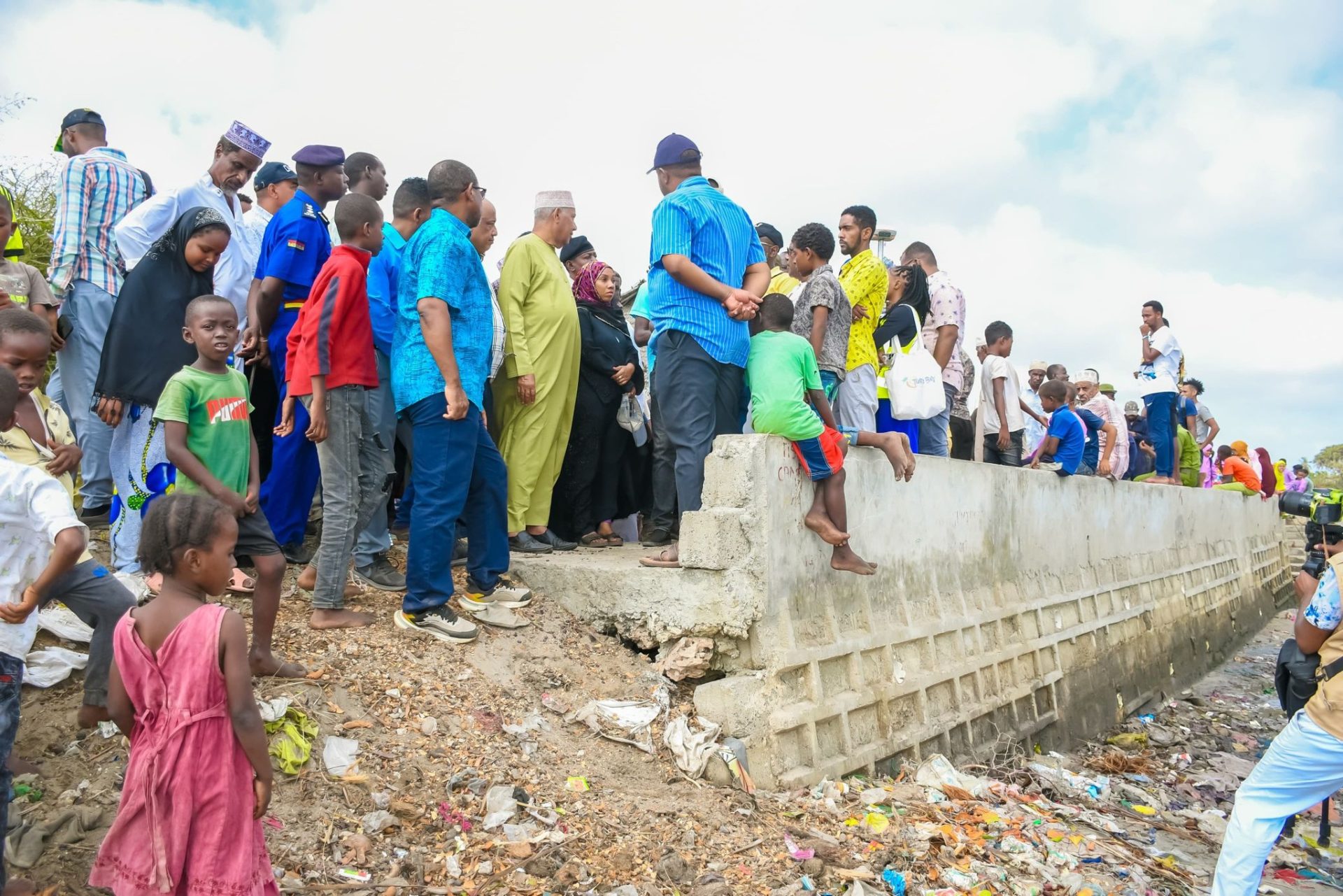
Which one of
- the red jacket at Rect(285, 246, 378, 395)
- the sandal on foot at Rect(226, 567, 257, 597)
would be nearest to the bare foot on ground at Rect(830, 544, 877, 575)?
the red jacket at Rect(285, 246, 378, 395)

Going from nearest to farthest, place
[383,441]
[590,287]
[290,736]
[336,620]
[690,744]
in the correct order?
[290,736] < [336,620] < [690,744] < [383,441] < [590,287]

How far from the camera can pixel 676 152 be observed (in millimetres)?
5574

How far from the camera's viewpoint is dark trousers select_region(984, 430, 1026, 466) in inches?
395

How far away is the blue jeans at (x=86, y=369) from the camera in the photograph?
17.3ft

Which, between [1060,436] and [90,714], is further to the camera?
[1060,436]

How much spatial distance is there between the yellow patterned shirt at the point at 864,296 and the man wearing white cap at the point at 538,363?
1.91m

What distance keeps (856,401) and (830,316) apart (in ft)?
2.28

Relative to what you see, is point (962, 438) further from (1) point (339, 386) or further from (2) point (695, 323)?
(1) point (339, 386)

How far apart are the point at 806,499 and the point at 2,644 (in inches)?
145

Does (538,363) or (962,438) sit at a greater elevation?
A: (538,363)

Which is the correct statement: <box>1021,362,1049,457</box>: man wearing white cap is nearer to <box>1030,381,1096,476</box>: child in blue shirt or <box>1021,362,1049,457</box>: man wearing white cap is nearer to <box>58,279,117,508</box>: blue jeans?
<box>1030,381,1096,476</box>: child in blue shirt

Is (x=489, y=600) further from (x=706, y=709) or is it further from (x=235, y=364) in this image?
(x=235, y=364)

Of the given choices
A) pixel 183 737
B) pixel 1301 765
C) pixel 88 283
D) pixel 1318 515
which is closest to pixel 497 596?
pixel 183 737

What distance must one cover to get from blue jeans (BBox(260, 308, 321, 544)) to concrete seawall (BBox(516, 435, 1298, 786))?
1.24 meters
